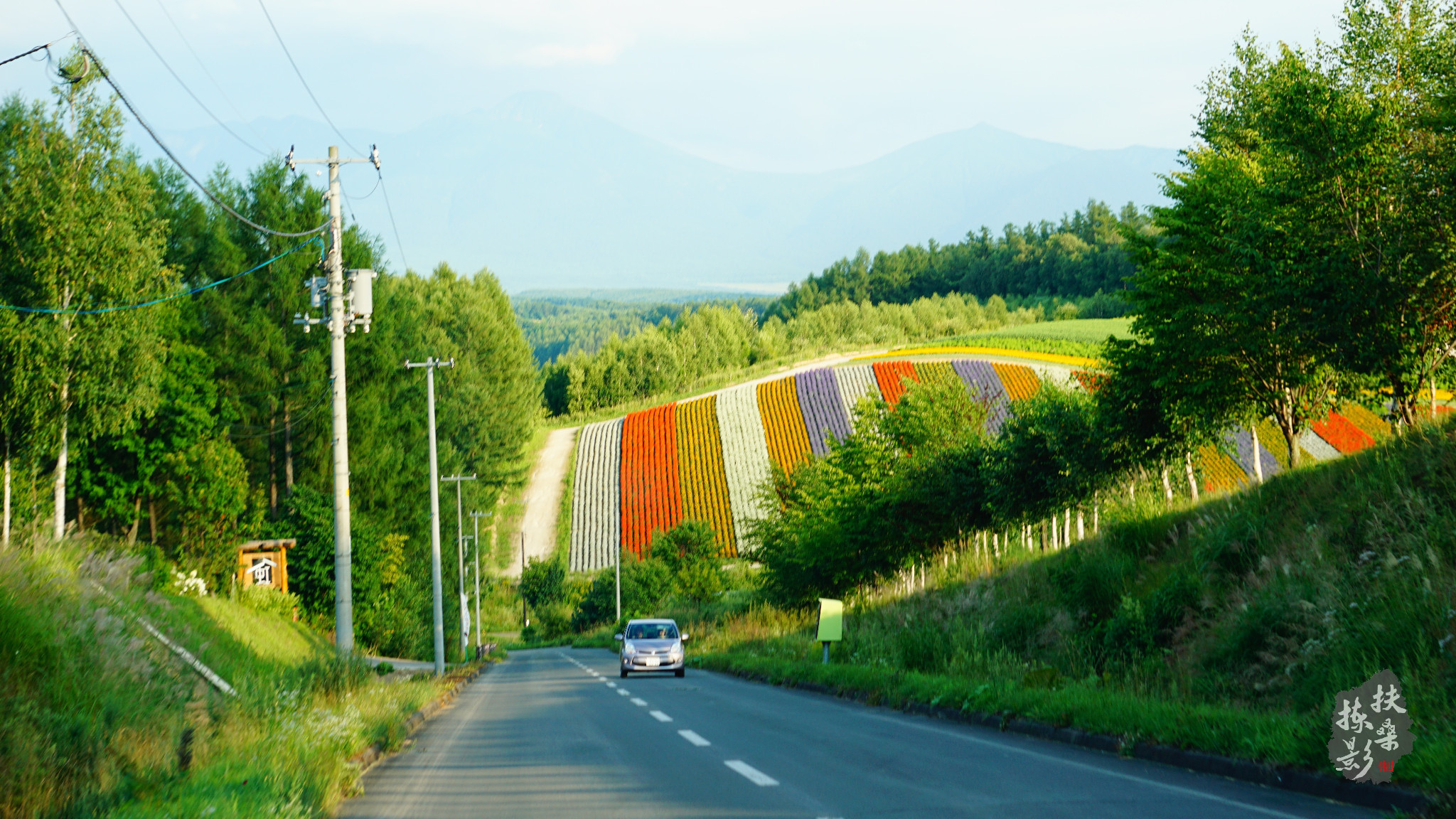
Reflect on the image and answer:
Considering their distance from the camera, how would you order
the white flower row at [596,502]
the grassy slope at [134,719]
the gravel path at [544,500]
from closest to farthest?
the grassy slope at [134,719] < the white flower row at [596,502] < the gravel path at [544,500]

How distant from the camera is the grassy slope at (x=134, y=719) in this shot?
25.8ft

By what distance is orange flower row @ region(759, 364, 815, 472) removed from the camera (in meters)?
75.1

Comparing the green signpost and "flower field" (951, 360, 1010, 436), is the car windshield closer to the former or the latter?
the green signpost

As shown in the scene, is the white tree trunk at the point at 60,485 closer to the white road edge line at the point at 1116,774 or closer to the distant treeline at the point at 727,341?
the white road edge line at the point at 1116,774

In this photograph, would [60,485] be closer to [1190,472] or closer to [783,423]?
[1190,472]

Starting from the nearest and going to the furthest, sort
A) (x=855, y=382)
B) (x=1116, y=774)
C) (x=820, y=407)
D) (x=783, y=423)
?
(x=1116, y=774) < (x=783, y=423) < (x=820, y=407) < (x=855, y=382)

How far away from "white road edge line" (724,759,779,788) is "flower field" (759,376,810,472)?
57337 mm

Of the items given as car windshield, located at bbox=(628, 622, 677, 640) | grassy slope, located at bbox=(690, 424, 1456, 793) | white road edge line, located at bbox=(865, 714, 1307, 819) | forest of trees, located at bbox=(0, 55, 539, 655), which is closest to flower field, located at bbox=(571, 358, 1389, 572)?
forest of trees, located at bbox=(0, 55, 539, 655)

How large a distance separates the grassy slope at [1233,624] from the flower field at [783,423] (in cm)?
4898

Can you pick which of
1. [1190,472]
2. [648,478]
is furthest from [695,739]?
[648,478]

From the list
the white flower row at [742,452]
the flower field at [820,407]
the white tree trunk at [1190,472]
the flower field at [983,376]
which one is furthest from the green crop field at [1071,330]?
the white tree trunk at [1190,472]

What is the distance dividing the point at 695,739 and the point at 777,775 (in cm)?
351

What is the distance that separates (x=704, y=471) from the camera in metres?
78.4

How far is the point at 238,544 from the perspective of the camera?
34.7m
